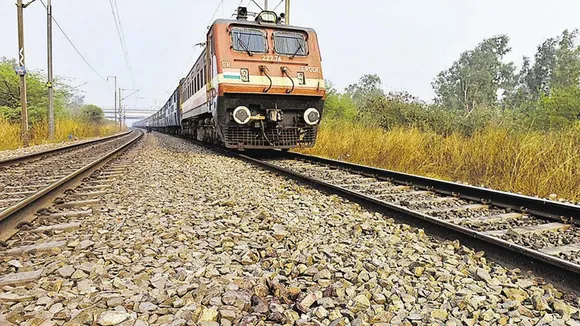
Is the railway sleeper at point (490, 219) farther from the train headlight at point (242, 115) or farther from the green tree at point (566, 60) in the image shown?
the green tree at point (566, 60)

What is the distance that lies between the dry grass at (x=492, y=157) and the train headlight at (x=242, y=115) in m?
2.63

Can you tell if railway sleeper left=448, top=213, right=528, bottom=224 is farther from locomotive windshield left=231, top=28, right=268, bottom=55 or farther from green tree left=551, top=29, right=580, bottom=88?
green tree left=551, top=29, right=580, bottom=88

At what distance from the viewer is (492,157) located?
19.5 feet

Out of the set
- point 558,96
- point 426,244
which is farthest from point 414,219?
point 558,96

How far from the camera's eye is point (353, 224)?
10.6 feet

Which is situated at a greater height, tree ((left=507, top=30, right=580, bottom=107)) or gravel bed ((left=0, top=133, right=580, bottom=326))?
tree ((left=507, top=30, right=580, bottom=107))

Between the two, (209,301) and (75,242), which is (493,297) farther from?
(75,242)

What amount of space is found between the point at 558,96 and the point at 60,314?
21.1 meters

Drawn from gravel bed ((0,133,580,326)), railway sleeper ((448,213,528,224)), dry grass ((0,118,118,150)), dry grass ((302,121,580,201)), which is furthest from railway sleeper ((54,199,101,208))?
dry grass ((0,118,118,150))

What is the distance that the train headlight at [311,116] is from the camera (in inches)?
334

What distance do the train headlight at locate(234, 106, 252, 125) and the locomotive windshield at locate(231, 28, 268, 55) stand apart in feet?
4.05

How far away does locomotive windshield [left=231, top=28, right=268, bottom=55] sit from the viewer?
8219 mm

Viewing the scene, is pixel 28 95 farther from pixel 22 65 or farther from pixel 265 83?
pixel 265 83

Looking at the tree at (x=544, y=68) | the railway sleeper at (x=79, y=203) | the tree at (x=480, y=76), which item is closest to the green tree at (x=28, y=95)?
the railway sleeper at (x=79, y=203)
